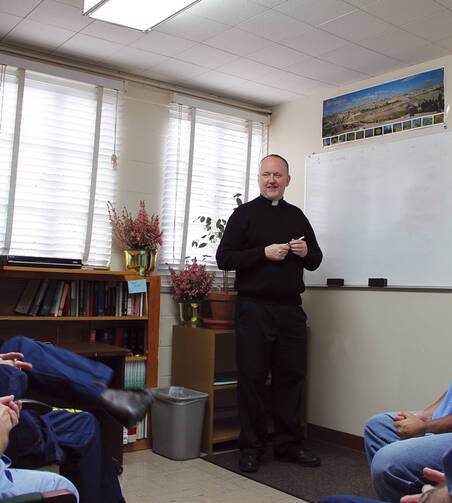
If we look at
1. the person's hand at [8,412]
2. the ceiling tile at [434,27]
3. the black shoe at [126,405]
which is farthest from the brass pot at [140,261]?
the person's hand at [8,412]

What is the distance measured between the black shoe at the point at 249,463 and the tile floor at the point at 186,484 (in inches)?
2.8

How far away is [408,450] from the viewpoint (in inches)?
77.7

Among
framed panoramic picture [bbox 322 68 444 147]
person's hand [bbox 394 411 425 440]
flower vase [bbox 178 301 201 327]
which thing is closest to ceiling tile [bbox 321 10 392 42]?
framed panoramic picture [bbox 322 68 444 147]

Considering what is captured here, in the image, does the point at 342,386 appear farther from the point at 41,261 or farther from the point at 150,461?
the point at 41,261

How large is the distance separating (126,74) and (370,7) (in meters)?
1.85

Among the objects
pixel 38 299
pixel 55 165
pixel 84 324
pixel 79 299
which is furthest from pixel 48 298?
pixel 55 165

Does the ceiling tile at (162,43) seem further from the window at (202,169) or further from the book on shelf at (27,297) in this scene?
the book on shelf at (27,297)

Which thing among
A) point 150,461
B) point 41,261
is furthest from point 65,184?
point 150,461

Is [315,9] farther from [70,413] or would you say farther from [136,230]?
[70,413]

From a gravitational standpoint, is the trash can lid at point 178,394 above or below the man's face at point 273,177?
below

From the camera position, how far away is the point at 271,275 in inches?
Result: 139

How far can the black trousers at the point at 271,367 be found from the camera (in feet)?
11.5

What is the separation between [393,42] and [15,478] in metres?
3.09

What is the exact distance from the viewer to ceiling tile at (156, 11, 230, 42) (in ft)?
10.6
